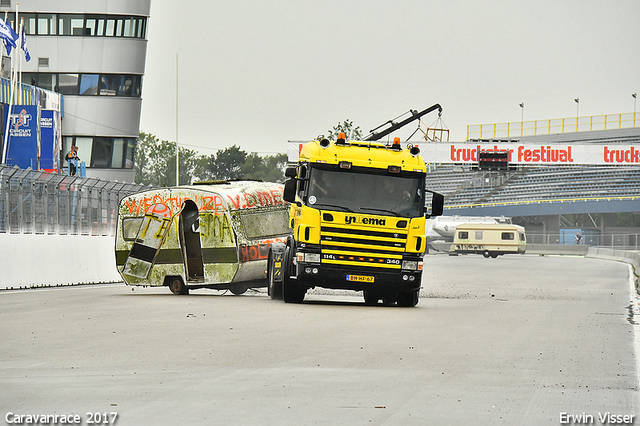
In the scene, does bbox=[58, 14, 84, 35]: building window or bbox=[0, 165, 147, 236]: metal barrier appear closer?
bbox=[0, 165, 147, 236]: metal barrier

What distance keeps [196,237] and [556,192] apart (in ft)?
223

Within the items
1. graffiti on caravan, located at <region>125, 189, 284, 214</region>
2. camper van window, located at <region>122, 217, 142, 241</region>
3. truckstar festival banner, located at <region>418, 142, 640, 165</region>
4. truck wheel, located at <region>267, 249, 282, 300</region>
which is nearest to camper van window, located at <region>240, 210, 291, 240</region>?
graffiti on caravan, located at <region>125, 189, 284, 214</region>

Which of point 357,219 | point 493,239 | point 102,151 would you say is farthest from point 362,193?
point 493,239

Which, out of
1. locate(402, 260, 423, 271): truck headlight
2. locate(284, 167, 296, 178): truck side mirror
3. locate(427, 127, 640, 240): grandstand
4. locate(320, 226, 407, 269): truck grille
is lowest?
locate(402, 260, 423, 271): truck headlight

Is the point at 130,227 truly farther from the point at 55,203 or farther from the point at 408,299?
the point at 408,299

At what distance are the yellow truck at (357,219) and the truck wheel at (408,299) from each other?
1.93 feet

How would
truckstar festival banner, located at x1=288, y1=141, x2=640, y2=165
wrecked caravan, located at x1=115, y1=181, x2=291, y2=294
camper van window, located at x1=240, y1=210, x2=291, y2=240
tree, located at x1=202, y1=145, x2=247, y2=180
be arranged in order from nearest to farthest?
wrecked caravan, located at x1=115, y1=181, x2=291, y2=294
camper van window, located at x1=240, y1=210, x2=291, y2=240
truckstar festival banner, located at x1=288, y1=141, x2=640, y2=165
tree, located at x1=202, y1=145, x2=247, y2=180

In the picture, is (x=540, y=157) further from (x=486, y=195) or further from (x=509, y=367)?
(x=509, y=367)

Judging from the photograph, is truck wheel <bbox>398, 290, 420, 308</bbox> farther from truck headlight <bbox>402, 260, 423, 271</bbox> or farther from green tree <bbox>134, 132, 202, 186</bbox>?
green tree <bbox>134, 132, 202, 186</bbox>

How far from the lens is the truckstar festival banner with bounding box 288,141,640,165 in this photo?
67.9m

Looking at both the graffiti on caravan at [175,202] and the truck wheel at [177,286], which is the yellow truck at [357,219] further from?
the truck wheel at [177,286]

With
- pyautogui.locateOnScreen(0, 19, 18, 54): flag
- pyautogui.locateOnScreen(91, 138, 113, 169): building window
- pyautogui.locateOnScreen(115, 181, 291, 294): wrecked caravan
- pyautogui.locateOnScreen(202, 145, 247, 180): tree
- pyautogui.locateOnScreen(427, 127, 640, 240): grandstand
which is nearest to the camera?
pyautogui.locateOnScreen(115, 181, 291, 294): wrecked caravan

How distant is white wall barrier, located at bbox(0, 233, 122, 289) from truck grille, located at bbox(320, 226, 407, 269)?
329 inches

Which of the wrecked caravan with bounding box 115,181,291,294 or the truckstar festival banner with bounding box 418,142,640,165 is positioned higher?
the truckstar festival banner with bounding box 418,142,640,165
